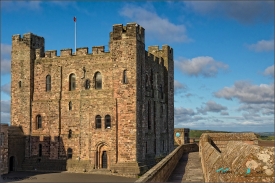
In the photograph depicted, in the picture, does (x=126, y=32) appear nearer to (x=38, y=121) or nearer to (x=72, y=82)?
(x=72, y=82)

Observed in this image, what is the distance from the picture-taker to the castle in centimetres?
2959

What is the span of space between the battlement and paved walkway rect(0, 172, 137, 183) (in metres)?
12.7

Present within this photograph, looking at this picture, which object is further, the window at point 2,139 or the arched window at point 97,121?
the arched window at point 97,121

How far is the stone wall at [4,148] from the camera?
96.9 ft

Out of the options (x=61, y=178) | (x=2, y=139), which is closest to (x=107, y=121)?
(x=61, y=178)

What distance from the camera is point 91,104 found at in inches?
1250

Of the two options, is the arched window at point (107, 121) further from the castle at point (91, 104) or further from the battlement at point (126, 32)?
the battlement at point (126, 32)

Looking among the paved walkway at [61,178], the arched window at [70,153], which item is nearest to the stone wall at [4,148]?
the paved walkway at [61,178]

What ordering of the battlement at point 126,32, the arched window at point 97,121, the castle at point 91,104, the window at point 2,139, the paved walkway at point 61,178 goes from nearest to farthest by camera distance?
the paved walkway at point 61,178 < the window at point 2,139 < the castle at point 91,104 < the battlement at point 126,32 < the arched window at point 97,121

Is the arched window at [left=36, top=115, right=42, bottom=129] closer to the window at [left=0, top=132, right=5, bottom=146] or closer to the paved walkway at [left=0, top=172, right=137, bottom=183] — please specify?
the window at [left=0, top=132, right=5, bottom=146]

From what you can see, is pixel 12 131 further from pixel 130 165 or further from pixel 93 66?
pixel 130 165

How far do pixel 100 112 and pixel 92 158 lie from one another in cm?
443

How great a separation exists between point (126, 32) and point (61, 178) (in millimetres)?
14312

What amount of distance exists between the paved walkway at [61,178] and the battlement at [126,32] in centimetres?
1268
